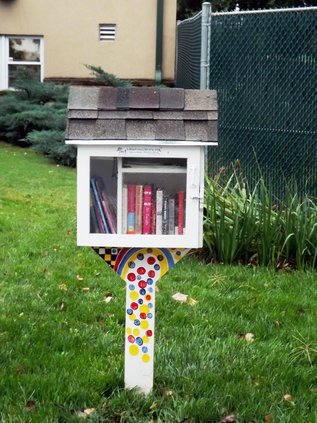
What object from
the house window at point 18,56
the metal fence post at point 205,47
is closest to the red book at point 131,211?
the metal fence post at point 205,47

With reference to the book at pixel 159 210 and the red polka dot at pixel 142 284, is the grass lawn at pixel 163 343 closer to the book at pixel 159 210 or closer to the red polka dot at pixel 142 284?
the red polka dot at pixel 142 284

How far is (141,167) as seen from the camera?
336 centimetres

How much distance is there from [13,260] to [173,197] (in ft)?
9.45

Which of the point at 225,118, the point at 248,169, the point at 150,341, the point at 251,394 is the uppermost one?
the point at 225,118

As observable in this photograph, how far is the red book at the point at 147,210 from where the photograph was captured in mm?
3354

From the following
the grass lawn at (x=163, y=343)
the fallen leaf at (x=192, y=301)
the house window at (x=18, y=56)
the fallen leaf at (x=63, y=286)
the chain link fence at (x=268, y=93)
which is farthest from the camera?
the house window at (x=18, y=56)

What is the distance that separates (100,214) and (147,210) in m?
0.21

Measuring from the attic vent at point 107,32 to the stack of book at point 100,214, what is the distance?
47.6 feet

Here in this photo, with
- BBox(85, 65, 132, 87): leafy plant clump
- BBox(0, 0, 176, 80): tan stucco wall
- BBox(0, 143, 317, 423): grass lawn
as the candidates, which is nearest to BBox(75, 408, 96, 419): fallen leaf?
BBox(0, 143, 317, 423): grass lawn

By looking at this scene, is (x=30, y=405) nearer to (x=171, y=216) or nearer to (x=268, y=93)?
(x=171, y=216)

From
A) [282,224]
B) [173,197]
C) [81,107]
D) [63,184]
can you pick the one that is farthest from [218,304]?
[63,184]

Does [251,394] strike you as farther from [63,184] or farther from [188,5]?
[188,5]

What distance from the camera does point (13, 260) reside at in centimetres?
597

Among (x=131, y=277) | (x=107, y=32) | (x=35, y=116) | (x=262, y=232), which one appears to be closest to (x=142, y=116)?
(x=131, y=277)
